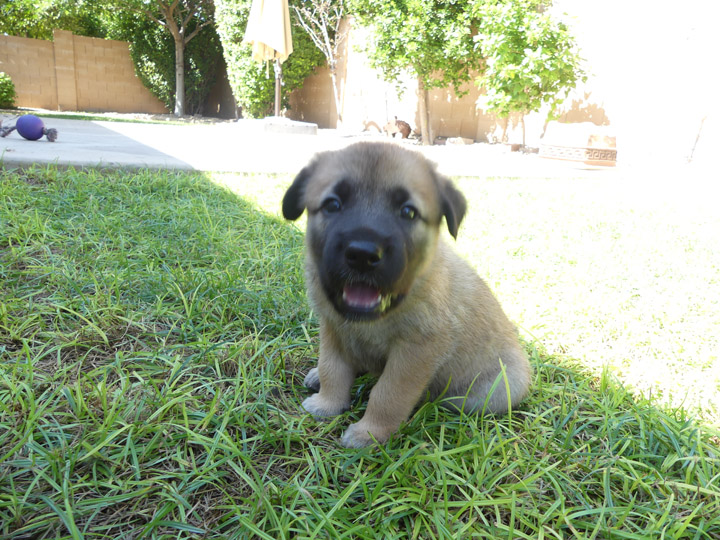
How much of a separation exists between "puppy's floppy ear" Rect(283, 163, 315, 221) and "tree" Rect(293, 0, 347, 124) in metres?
19.4

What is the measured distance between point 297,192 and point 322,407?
39.0 inches

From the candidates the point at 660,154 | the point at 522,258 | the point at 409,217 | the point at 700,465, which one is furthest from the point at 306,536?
the point at 660,154

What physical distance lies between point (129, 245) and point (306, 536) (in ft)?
9.57

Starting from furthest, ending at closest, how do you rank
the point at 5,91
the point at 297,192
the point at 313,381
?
the point at 5,91 → the point at 313,381 → the point at 297,192

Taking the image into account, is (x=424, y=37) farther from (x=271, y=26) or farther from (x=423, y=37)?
(x=271, y=26)

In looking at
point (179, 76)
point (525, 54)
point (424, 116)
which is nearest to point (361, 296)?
point (525, 54)

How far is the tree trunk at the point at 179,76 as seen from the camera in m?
24.2

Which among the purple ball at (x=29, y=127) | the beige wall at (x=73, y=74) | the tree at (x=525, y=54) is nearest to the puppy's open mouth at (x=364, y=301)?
the purple ball at (x=29, y=127)

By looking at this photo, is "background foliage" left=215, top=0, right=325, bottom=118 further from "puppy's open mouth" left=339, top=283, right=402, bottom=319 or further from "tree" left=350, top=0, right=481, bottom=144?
"puppy's open mouth" left=339, top=283, right=402, bottom=319

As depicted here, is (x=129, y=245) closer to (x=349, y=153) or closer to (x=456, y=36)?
(x=349, y=153)

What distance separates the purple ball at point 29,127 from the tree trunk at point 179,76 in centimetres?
1901

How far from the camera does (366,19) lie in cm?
1573

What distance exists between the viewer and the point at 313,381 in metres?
2.34

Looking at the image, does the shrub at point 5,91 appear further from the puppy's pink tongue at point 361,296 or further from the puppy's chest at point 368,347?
the puppy's pink tongue at point 361,296
